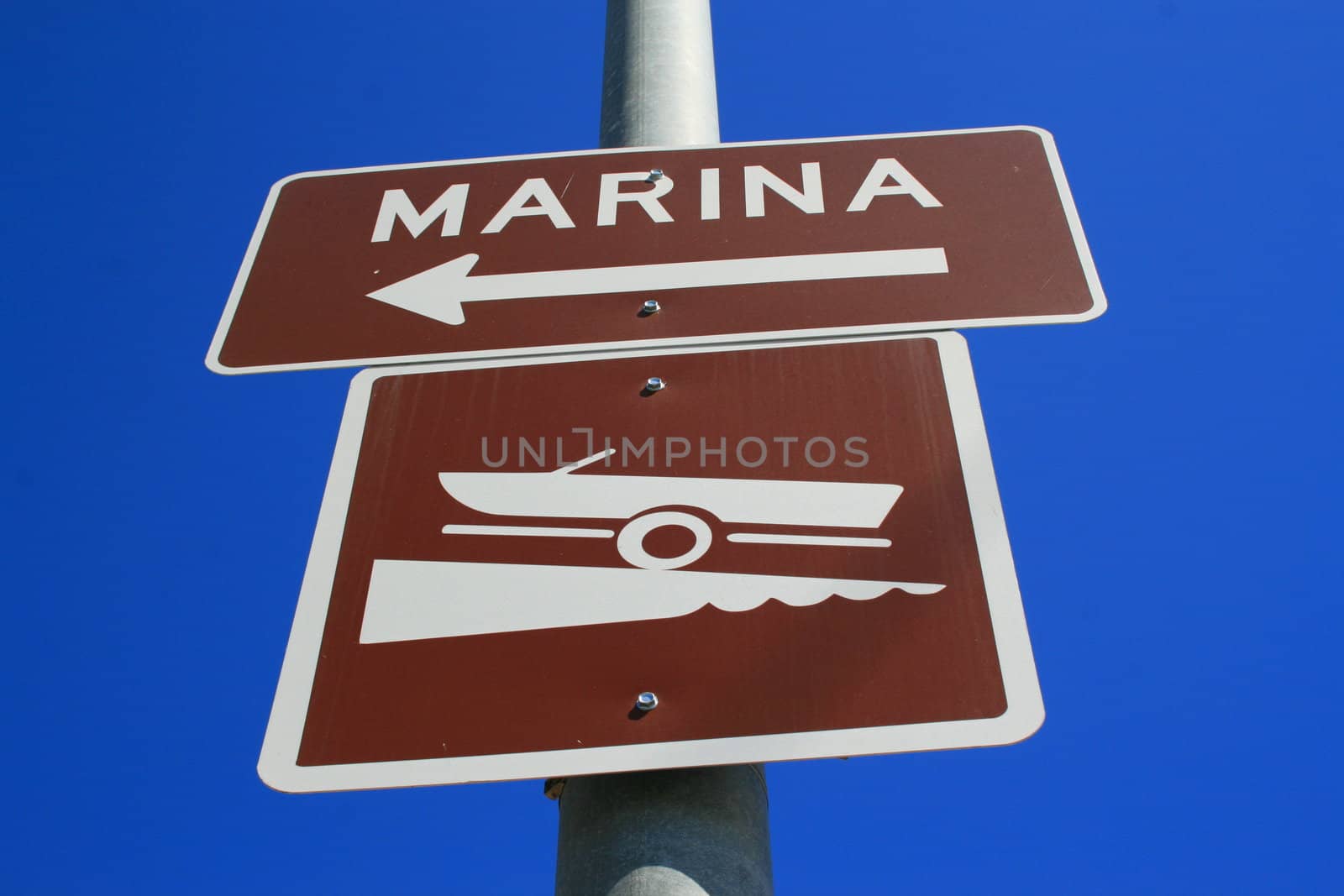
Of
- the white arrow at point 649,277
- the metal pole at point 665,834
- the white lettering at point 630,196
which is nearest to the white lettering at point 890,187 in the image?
the white arrow at point 649,277

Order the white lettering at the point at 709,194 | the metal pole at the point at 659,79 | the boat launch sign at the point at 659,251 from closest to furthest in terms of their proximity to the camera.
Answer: the boat launch sign at the point at 659,251 → the white lettering at the point at 709,194 → the metal pole at the point at 659,79

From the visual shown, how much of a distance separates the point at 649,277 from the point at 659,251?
0.21 feet

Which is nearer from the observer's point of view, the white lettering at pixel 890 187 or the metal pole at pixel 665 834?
the metal pole at pixel 665 834

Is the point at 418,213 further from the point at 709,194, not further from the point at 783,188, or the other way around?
the point at 783,188

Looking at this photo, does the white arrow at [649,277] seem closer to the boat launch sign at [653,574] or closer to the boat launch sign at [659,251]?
the boat launch sign at [659,251]

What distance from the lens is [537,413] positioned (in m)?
1.47

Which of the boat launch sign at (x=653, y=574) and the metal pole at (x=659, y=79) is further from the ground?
the metal pole at (x=659, y=79)

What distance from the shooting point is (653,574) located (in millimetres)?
1259

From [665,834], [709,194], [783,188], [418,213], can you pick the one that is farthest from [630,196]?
[665,834]

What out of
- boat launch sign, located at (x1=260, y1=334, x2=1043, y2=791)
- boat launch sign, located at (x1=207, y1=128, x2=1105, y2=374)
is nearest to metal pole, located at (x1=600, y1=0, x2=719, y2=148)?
boat launch sign, located at (x1=207, y1=128, x2=1105, y2=374)

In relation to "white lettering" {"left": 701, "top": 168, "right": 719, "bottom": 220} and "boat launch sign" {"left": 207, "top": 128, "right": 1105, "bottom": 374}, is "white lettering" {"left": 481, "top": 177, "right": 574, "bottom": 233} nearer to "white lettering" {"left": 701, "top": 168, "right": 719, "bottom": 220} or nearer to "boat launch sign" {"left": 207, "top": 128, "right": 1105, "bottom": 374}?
"boat launch sign" {"left": 207, "top": 128, "right": 1105, "bottom": 374}

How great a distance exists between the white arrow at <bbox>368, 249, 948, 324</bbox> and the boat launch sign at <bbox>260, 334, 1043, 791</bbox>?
0.56ft

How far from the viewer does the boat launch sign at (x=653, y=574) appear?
3.73ft

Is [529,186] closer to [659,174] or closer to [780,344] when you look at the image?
[659,174]
